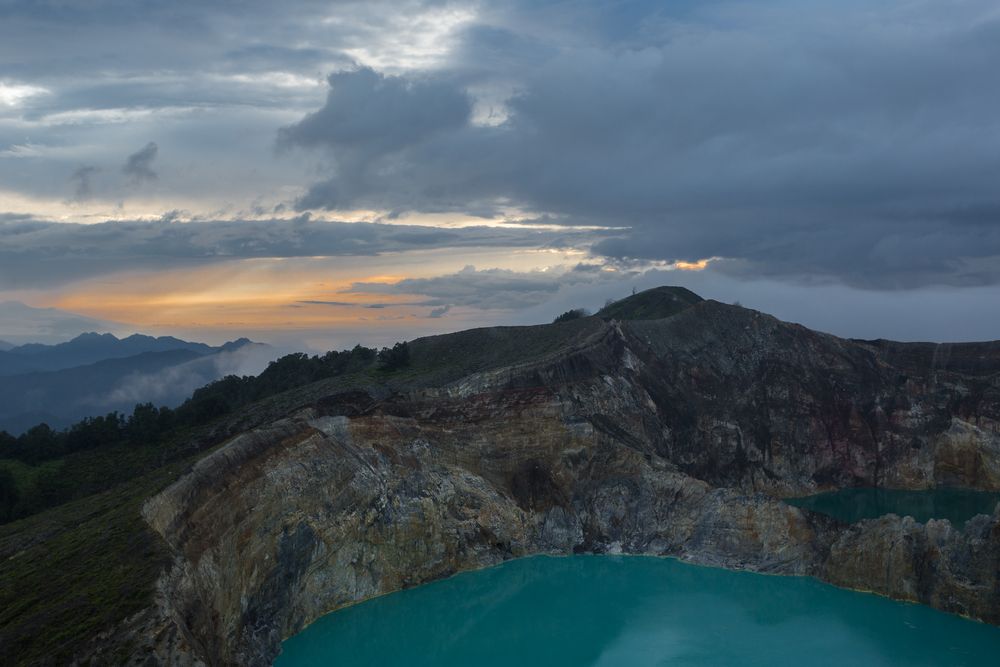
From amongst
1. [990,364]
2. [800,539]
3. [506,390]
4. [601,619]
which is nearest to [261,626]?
[601,619]

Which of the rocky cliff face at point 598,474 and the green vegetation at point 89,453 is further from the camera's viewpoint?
the green vegetation at point 89,453

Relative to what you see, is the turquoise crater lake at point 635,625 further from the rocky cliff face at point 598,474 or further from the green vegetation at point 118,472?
the green vegetation at point 118,472

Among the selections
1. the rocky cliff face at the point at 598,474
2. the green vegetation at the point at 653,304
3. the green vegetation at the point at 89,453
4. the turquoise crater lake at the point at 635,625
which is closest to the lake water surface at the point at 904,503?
the rocky cliff face at the point at 598,474

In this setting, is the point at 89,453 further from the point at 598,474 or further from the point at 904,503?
the point at 904,503

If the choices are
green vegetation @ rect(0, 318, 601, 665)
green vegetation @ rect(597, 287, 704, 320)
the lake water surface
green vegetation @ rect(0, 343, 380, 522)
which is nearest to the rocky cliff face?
green vegetation @ rect(0, 318, 601, 665)

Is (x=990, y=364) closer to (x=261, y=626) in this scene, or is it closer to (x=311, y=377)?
(x=311, y=377)

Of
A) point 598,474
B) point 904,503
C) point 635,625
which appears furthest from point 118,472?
point 904,503
